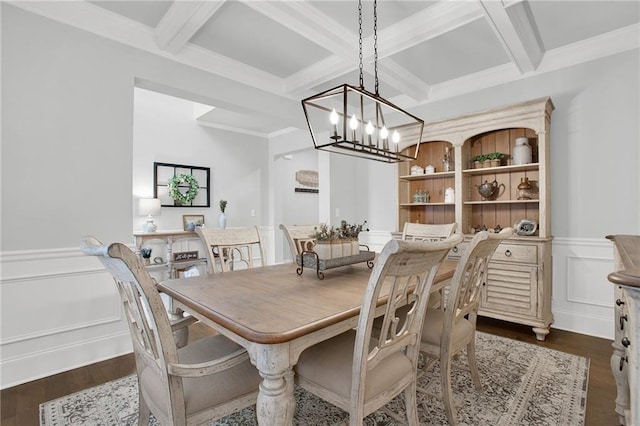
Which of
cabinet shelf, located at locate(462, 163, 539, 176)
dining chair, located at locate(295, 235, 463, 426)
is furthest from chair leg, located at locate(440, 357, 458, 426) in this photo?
cabinet shelf, located at locate(462, 163, 539, 176)

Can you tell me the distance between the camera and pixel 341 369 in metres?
1.27

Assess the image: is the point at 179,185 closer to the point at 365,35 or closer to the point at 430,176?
the point at 365,35

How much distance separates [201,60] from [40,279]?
2171 millimetres

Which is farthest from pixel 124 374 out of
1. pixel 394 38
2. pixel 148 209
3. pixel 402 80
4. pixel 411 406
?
pixel 402 80

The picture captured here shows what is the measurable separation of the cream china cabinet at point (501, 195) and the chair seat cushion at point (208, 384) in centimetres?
258

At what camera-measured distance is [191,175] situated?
4867 mm

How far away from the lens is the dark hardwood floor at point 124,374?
1.74 meters

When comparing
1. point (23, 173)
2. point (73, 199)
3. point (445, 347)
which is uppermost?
point (23, 173)

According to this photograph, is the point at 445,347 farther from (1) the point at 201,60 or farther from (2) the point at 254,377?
(1) the point at 201,60

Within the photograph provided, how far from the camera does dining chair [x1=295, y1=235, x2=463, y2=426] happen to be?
1091 millimetres

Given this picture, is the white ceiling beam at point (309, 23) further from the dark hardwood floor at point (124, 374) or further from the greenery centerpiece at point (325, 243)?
the dark hardwood floor at point (124, 374)

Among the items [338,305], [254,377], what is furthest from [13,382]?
[338,305]

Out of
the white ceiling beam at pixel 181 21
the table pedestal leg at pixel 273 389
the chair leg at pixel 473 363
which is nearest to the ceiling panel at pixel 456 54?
the white ceiling beam at pixel 181 21

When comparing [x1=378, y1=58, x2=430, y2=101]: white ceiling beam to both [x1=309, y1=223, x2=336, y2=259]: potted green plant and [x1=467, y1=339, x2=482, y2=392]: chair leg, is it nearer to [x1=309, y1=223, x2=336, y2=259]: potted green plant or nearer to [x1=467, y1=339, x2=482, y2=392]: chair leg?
[x1=309, y1=223, x2=336, y2=259]: potted green plant
